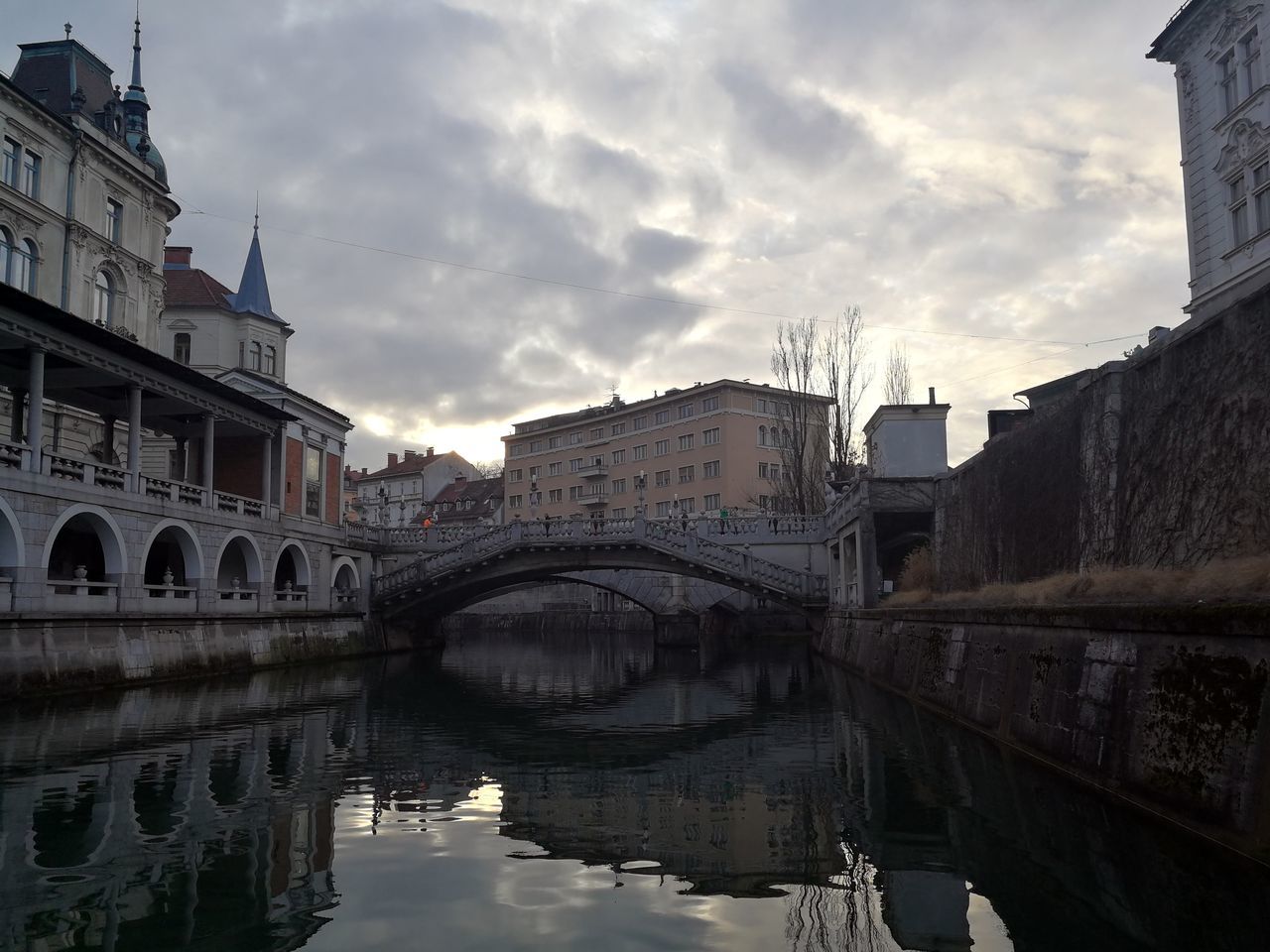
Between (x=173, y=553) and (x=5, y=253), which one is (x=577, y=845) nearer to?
(x=173, y=553)

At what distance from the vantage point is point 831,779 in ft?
45.2

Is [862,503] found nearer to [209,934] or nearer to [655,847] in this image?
[655,847]

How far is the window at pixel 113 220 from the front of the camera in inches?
1618

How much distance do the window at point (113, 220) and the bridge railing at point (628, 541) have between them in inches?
764

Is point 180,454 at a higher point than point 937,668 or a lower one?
higher

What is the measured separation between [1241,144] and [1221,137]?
1.22m

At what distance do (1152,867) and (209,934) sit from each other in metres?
7.71

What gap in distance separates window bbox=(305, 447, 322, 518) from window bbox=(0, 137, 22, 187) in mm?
15758

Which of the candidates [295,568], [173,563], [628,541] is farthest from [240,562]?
[628,541]

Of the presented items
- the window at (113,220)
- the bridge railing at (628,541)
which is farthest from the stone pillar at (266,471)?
the window at (113,220)

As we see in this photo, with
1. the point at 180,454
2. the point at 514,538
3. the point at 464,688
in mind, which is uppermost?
the point at 180,454

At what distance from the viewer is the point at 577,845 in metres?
10.0

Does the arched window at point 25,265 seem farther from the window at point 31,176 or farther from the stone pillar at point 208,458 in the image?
the stone pillar at point 208,458

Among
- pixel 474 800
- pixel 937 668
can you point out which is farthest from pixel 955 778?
pixel 937 668
